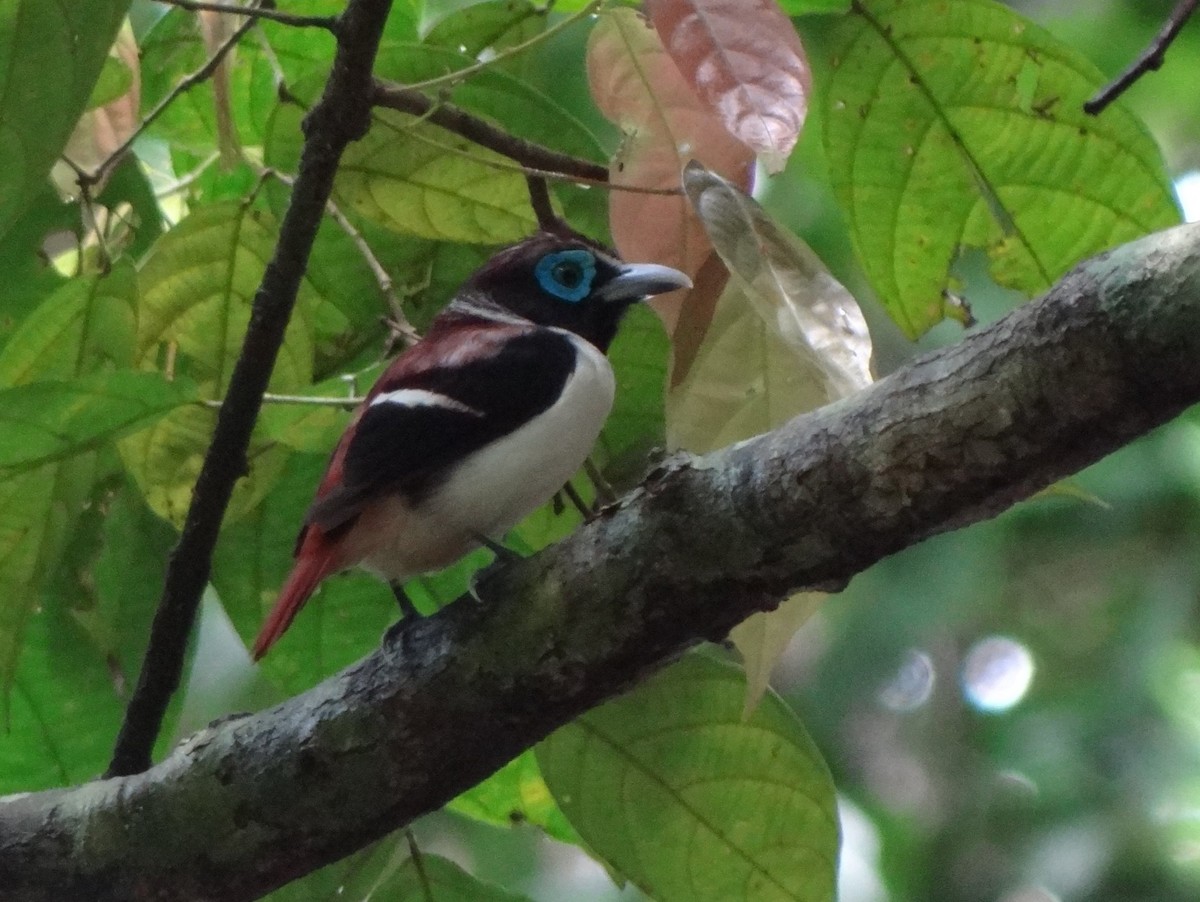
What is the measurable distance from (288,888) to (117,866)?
28 cm

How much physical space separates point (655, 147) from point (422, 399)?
0.45m

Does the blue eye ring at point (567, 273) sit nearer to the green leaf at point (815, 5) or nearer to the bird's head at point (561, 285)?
the bird's head at point (561, 285)

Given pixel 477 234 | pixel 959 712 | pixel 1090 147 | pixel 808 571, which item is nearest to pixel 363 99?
pixel 477 234

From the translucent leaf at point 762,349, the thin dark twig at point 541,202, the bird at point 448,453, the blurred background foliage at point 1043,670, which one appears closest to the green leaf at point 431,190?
the thin dark twig at point 541,202

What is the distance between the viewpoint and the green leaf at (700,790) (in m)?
1.73

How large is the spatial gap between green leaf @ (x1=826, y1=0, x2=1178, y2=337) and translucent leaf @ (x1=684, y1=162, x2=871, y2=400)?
354mm

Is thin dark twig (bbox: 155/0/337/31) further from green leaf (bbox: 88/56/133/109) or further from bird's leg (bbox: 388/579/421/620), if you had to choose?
bird's leg (bbox: 388/579/421/620)

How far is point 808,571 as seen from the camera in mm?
1270

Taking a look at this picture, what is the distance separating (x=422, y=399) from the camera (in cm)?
179

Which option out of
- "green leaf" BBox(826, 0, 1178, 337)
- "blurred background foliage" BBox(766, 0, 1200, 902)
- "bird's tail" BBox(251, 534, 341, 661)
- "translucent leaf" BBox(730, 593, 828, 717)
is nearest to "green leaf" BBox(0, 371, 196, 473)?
"bird's tail" BBox(251, 534, 341, 661)

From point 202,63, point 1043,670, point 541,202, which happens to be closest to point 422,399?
point 541,202

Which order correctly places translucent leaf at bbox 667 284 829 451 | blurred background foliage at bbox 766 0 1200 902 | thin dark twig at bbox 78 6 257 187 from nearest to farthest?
translucent leaf at bbox 667 284 829 451 → thin dark twig at bbox 78 6 257 187 → blurred background foliage at bbox 766 0 1200 902

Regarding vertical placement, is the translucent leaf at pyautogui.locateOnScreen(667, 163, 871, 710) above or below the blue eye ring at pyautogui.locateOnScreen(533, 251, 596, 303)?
above

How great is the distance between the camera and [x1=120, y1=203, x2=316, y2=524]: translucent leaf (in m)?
1.84
